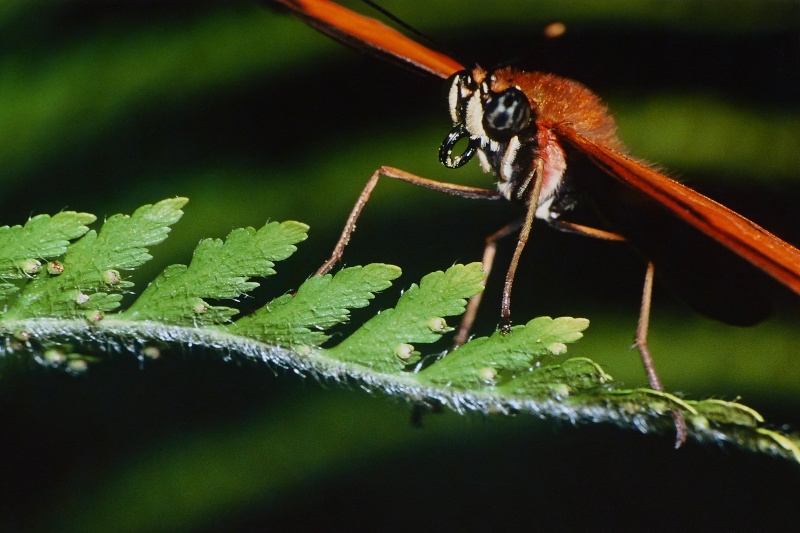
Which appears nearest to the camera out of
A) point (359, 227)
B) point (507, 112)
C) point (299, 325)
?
point (299, 325)

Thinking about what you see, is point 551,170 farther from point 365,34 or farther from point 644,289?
point 365,34

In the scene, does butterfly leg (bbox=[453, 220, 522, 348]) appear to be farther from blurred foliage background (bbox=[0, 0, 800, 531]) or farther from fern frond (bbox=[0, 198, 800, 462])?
fern frond (bbox=[0, 198, 800, 462])

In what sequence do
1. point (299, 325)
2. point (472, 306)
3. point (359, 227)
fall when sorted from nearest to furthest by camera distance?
point (299, 325)
point (472, 306)
point (359, 227)

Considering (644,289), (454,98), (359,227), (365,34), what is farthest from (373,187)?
(644,289)

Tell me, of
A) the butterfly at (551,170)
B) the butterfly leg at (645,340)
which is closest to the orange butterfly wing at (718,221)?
the butterfly at (551,170)

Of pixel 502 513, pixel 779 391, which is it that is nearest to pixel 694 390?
pixel 779 391

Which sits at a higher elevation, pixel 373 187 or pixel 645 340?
pixel 373 187

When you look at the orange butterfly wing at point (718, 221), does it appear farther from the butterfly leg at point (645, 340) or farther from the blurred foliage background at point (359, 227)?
the blurred foliage background at point (359, 227)
